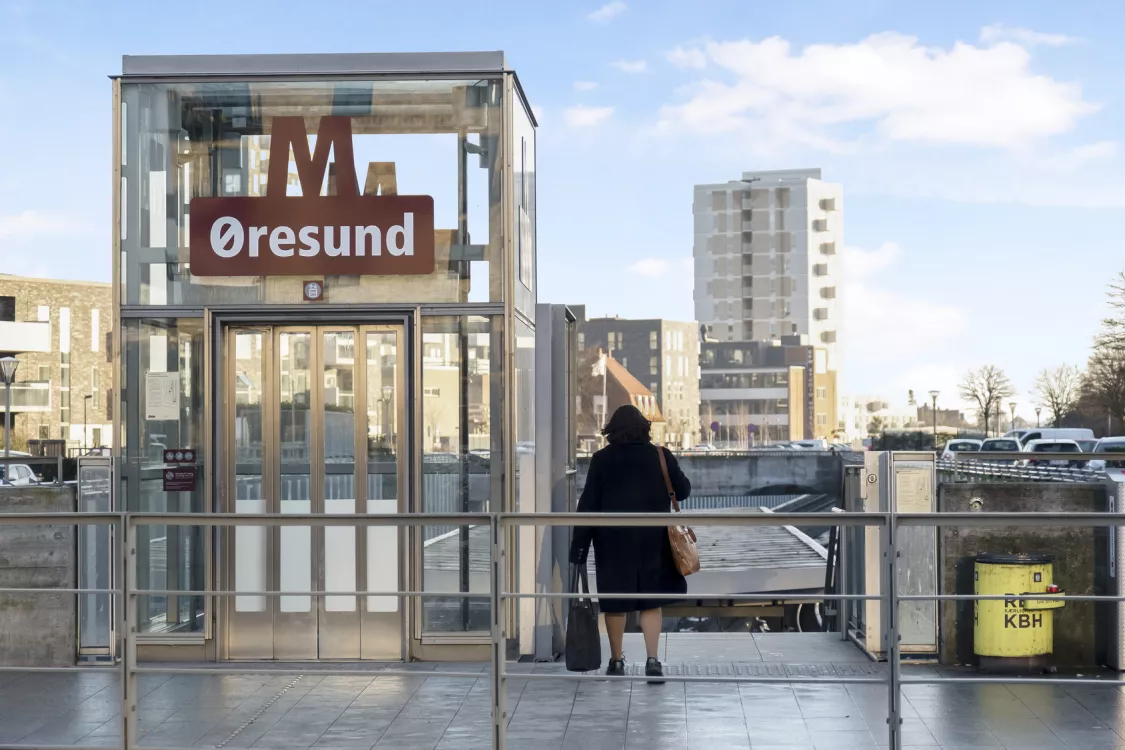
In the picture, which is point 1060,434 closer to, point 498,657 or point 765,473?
point 765,473

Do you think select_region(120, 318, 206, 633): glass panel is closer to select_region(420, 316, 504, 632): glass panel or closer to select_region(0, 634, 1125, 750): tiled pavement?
select_region(0, 634, 1125, 750): tiled pavement

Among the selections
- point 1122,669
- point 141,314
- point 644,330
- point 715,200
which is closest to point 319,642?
point 141,314

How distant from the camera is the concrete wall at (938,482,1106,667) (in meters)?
9.59

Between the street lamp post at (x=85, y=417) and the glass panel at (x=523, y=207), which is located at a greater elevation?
the glass panel at (x=523, y=207)

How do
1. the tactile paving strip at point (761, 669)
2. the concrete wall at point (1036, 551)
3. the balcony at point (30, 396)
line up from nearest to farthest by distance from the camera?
the tactile paving strip at point (761, 669)
the concrete wall at point (1036, 551)
the balcony at point (30, 396)

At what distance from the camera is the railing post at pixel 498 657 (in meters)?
6.45

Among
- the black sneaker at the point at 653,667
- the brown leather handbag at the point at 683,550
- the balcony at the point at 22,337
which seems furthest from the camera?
the balcony at the point at 22,337

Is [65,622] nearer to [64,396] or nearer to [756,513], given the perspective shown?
[756,513]

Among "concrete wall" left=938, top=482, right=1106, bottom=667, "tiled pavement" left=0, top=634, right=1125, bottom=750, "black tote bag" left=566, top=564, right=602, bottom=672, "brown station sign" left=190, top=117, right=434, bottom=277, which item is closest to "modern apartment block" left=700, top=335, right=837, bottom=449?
"concrete wall" left=938, top=482, right=1106, bottom=667

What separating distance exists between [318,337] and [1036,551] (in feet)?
16.8

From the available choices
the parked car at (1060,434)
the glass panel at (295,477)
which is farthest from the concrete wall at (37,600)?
the parked car at (1060,434)

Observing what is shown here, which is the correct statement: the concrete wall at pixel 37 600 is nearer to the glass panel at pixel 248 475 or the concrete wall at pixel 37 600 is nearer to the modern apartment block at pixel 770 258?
the glass panel at pixel 248 475

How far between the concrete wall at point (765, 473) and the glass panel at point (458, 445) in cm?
4922

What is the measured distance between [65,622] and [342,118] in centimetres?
397
